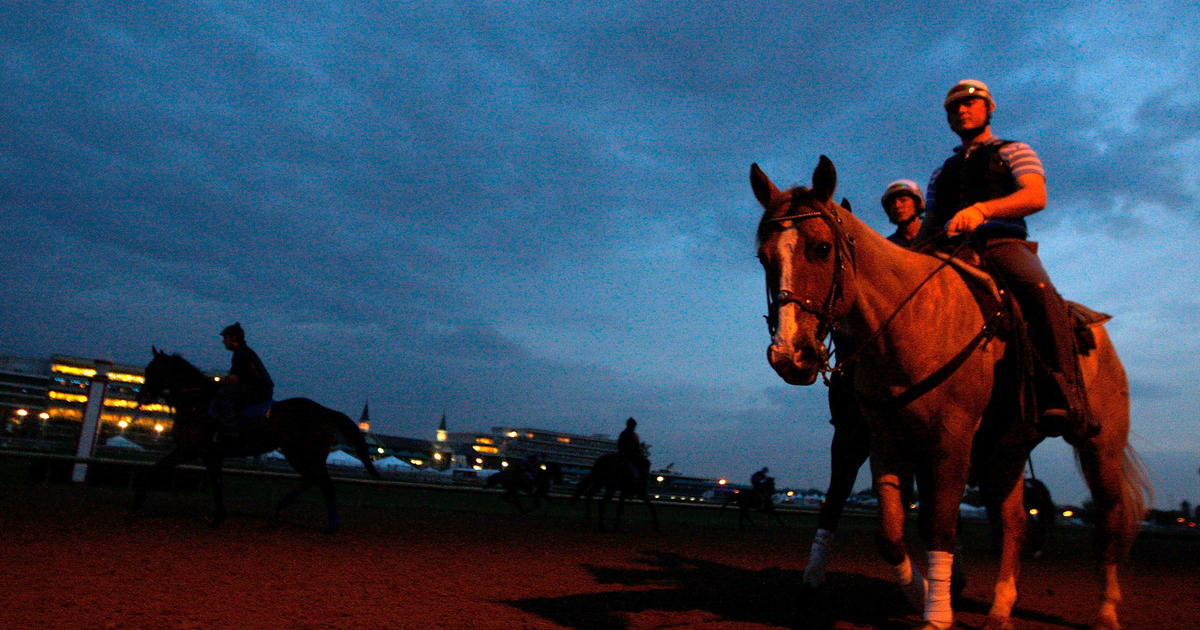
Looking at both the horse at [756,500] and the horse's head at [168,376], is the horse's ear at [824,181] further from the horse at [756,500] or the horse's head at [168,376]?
the horse at [756,500]

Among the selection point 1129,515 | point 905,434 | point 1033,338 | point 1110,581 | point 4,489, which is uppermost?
point 1033,338

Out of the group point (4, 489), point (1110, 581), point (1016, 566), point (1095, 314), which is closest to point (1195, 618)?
point (1110, 581)

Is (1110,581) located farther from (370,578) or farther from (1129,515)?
(370,578)

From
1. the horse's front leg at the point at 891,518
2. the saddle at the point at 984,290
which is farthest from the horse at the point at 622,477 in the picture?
the saddle at the point at 984,290

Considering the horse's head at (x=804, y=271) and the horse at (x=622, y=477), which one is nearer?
the horse's head at (x=804, y=271)

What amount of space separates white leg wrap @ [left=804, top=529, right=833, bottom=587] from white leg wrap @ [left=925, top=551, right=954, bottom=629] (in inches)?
47.4

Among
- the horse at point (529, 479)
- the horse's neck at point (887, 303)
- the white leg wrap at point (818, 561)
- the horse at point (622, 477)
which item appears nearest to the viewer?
the horse's neck at point (887, 303)

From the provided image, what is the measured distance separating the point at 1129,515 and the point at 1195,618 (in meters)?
2.18

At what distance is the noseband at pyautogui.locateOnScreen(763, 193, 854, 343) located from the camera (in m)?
2.73

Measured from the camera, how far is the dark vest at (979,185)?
3773 millimetres

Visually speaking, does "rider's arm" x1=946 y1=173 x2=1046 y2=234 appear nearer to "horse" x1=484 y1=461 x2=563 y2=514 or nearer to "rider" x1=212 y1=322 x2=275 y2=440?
"rider" x1=212 y1=322 x2=275 y2=440

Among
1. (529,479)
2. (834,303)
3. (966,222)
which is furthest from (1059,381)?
(529,479)

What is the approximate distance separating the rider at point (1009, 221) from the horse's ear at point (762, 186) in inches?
36.8

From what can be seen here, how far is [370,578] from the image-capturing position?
18.3ft
